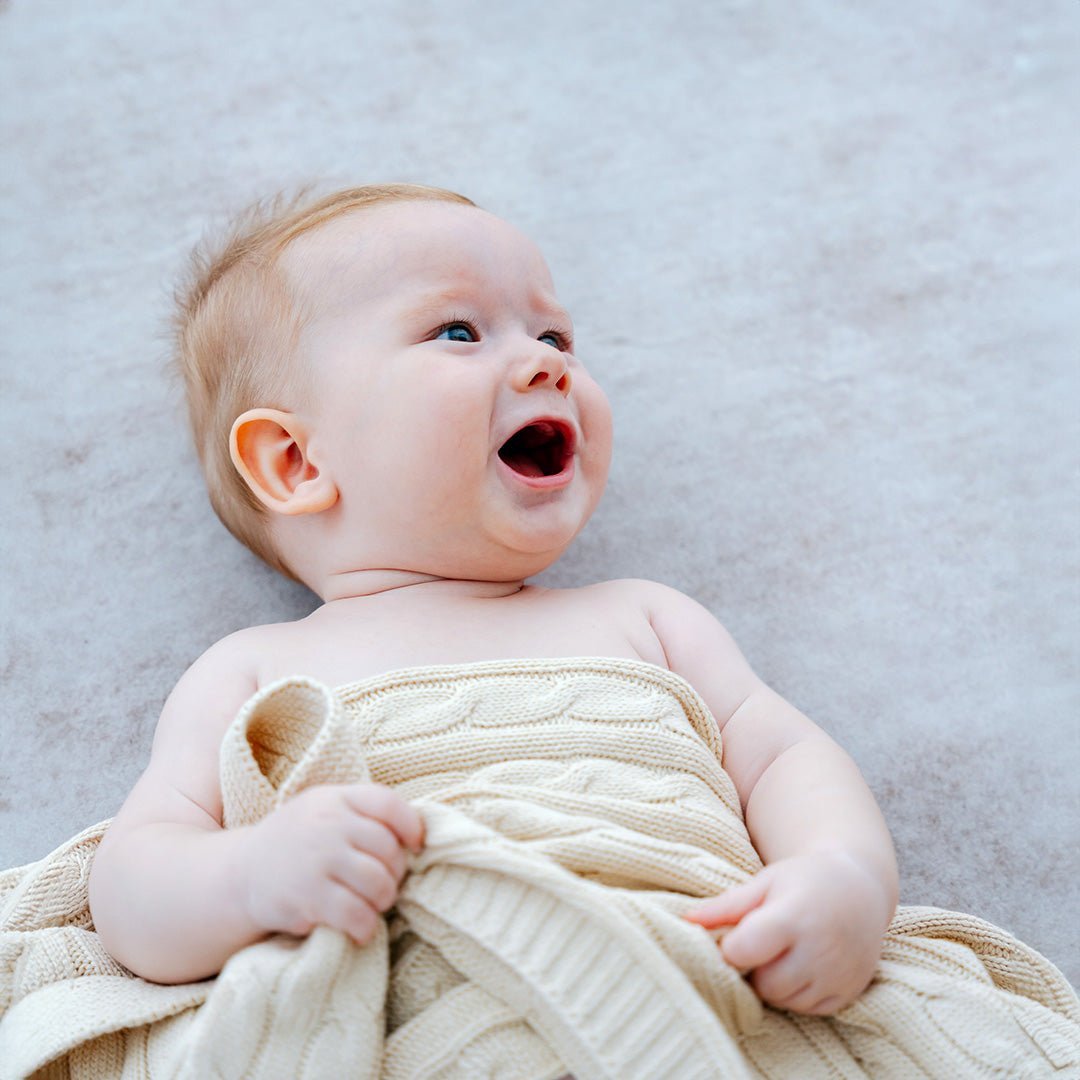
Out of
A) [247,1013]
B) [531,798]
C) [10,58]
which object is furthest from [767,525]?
[10,58]

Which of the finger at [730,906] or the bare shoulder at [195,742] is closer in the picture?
the finger at [730,906]

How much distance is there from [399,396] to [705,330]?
631 mm

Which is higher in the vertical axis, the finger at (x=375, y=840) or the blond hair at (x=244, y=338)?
the blond hair at (x=244, y=338)

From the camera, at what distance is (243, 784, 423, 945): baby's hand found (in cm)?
90

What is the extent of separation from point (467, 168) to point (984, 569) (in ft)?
3.05

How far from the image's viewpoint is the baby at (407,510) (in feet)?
3.46

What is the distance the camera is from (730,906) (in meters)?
0.97

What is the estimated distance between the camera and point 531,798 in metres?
1.03

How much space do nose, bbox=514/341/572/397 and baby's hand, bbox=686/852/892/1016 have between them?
1.78 ft

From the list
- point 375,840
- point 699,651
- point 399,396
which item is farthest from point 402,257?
point 375,840

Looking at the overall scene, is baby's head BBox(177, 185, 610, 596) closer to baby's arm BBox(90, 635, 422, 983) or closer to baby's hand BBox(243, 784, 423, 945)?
baby's arm BBox(90, 635, 422, 983)

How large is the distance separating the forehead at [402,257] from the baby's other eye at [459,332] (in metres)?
0.04

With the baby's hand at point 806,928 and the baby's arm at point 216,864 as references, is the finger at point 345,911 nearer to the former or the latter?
the baby's arm at point 216,864

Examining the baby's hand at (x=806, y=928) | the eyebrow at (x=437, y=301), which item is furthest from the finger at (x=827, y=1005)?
the eyebrow at (x=437, y=301)
